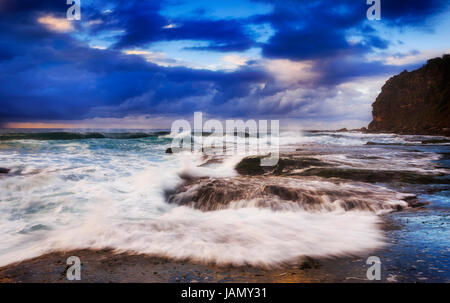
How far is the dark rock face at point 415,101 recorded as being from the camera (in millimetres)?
58500

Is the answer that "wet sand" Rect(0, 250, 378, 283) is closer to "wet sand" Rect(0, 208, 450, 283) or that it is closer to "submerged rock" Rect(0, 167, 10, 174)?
"wet sand" Rect(0, 208, 450, 283)

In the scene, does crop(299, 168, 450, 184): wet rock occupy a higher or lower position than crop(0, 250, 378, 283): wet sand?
higher

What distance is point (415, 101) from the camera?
7206 cm

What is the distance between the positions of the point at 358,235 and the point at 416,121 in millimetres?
75292

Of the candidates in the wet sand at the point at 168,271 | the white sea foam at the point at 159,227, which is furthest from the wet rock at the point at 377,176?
the wet sand at the point at 168,271

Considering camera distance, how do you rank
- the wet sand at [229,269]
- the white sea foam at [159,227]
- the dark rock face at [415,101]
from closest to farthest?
the wet sand at [229,269], the white sea foam at [159,227], the dark rock face at [415,101]

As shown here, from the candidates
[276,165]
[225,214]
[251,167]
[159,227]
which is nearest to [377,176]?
[276,165]

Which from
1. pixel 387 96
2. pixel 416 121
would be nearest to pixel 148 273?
pixel 416 121

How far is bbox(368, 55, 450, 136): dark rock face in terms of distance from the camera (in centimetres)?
5850

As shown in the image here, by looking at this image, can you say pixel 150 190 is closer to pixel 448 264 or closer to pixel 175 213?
pixel 175 213

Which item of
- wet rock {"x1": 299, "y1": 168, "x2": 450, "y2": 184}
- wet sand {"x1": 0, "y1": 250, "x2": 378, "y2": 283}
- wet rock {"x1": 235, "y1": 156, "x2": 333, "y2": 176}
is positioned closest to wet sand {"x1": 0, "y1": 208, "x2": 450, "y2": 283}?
wet sand {"x1": 0, "y1": 250, "x2": 378, "y2": 283}

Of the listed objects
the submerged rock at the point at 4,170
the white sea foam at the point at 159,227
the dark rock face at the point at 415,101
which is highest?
the dark rock face at the point at 415,101

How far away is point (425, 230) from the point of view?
3.81 metres

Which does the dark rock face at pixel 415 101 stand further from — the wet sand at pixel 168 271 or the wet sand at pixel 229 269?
the wet sand at pixel 168 271
